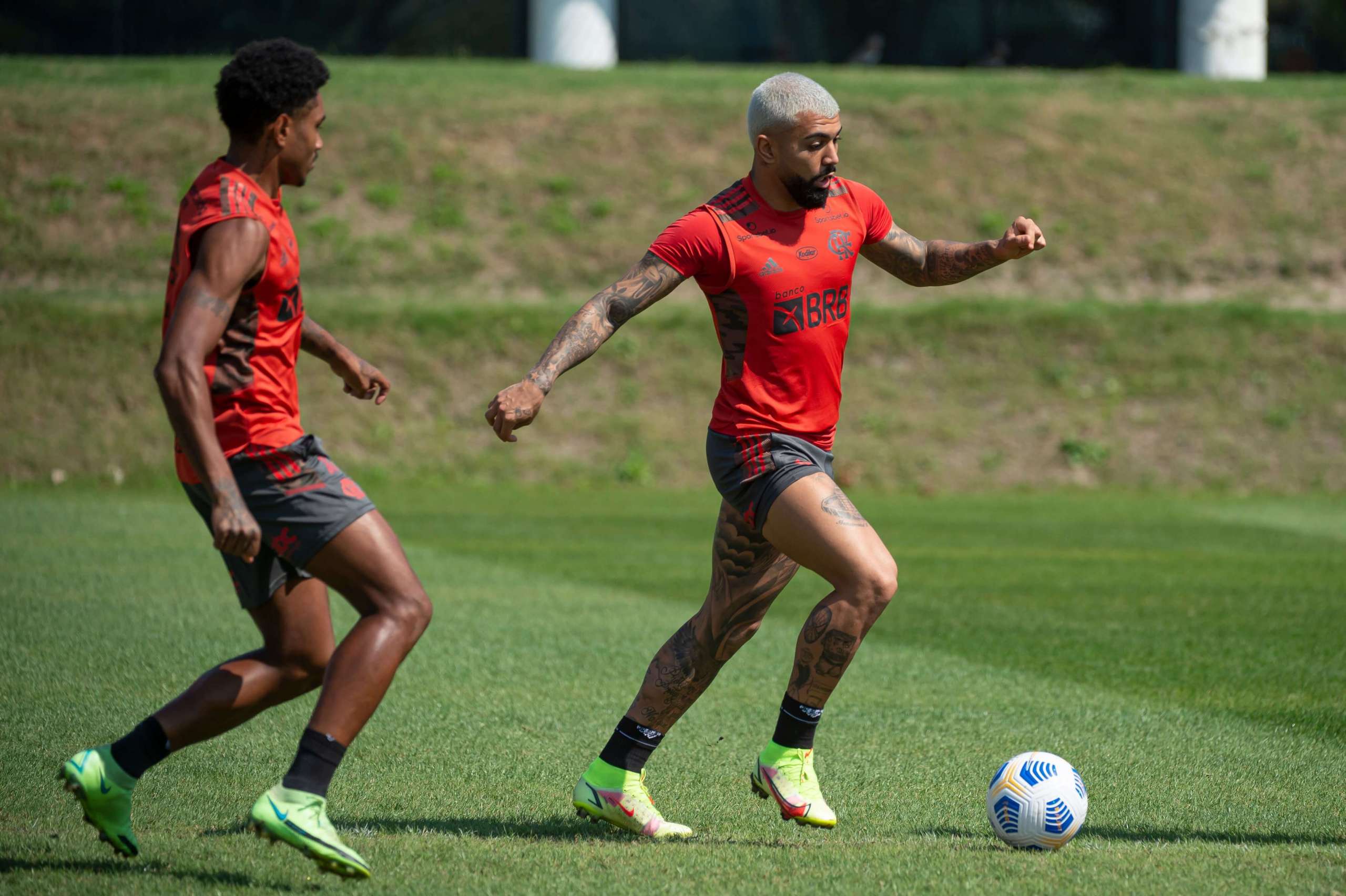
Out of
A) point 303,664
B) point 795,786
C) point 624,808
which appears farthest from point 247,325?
point 795,786

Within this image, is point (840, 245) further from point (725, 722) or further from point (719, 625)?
point (725, 722)

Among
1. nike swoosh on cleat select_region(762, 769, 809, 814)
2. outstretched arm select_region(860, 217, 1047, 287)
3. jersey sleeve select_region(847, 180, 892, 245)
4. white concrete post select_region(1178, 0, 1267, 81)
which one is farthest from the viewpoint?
white concrete post select_region(1178, 0, 1267, 81)

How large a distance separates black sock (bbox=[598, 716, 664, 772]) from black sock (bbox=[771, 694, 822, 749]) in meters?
0.50

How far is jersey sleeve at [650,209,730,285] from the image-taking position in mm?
5293

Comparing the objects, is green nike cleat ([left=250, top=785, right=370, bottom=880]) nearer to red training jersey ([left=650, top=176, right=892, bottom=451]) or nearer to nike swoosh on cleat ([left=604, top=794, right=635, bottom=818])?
nike swoosh on cleat ([left=604, top=794, right=635, bottom=818])

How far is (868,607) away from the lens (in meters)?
5.09

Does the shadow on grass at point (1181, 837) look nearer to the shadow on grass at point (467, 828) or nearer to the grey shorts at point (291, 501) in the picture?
the shadow on grass at point (467, 828)

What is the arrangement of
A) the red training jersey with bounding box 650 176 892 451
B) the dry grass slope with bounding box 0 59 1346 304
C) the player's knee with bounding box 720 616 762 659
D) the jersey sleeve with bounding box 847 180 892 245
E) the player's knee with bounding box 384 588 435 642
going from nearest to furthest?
1. the player's knee with bounding box 384 588 435 642
2. the red training jersey with bounding box 650 176 892 451
3. the player's knee with bounding box 720 616 762 659
4. the jersey sleeve with bounding box 847 180 892 245
5. the dry grass slope with bounding box 0 59 1346 304

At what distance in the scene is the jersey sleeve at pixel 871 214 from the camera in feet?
18.7

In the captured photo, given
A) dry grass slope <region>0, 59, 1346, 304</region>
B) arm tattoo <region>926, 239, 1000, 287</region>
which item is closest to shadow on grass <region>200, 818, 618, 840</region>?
arm tattoo <region>926, 239, 1000, 287</region>

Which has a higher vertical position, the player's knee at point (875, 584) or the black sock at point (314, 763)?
the player's knee at point (875, 584)

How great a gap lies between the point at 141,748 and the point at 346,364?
1.58 m

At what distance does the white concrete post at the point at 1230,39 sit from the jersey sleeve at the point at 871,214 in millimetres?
31749

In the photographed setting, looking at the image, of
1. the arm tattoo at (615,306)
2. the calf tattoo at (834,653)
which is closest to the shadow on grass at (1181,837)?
the calf tattoo at (834,653)
